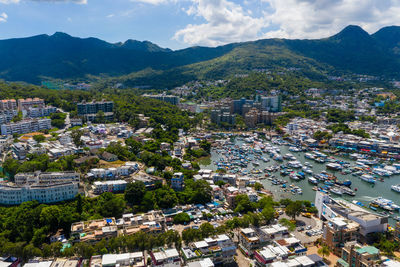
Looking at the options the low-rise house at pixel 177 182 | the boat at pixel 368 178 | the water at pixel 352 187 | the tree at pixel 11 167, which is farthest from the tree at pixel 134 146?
the boat at pixel 368 178

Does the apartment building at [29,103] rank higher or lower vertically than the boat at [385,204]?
higher

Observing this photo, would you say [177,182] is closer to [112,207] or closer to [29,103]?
[112,207]

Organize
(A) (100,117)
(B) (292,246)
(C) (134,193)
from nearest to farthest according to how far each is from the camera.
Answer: (B) (292,246)
(C) (134,193)
(A) (100,117)

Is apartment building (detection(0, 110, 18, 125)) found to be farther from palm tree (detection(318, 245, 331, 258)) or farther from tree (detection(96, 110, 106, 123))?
palm tree (detection(318, 245, 331, 258))

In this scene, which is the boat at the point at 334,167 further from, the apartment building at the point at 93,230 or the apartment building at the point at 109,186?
the apartment building at the point at 93,230

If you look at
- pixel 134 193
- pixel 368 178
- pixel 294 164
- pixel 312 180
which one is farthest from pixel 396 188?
pixel 134 193

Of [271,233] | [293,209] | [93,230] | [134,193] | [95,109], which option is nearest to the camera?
[271,233]

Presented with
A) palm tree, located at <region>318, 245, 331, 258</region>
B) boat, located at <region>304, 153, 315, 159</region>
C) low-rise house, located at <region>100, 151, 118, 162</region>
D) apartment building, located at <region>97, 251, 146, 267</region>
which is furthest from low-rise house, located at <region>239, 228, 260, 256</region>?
boat, located at <region>304, 153, 315, 159</region>
